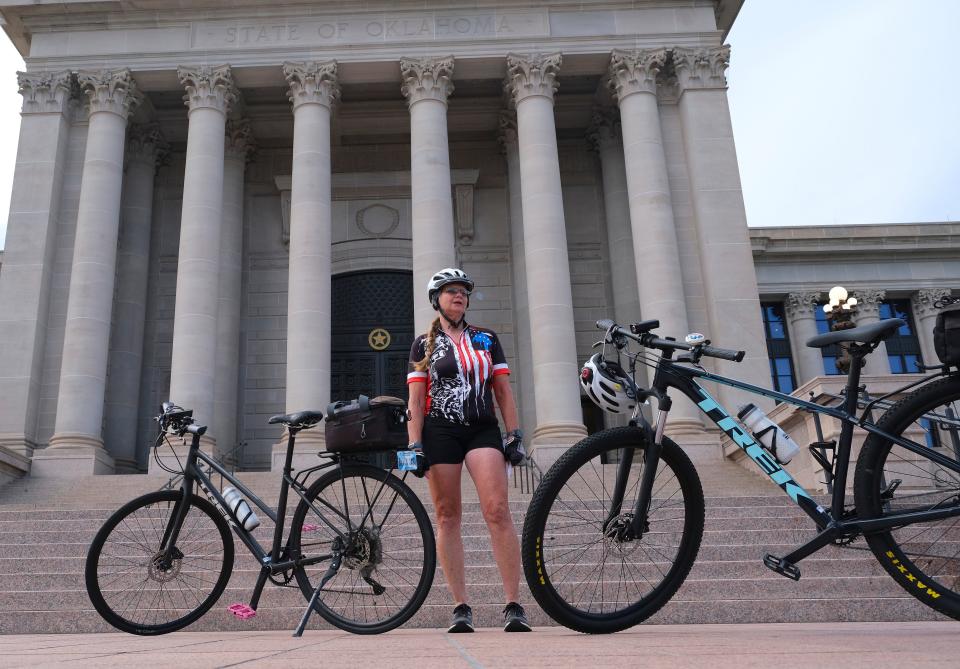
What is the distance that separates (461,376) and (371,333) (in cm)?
2096

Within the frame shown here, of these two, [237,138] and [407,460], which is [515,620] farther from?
[237,138]

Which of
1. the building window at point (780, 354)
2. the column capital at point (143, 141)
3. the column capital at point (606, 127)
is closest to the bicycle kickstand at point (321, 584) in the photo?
the column capital at point (606, 127)

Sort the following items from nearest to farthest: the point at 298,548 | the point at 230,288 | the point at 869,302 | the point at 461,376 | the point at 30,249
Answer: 1. the point at 298,548
2. the point at 461,376
3. the point at 30,249
4. the point at 230,288
5. the point at 869,302

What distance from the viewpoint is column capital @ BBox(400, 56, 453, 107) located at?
76.9ft

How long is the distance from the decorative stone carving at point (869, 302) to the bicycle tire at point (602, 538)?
35420mm

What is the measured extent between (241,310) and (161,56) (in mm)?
7829

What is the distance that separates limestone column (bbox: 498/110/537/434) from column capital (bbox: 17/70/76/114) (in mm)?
12817

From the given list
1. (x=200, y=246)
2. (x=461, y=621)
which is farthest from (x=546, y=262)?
(x=461, y=621)

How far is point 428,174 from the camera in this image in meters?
22.6

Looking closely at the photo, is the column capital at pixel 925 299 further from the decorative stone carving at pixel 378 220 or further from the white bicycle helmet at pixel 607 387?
the white bicycle helmet at pixel 607 387

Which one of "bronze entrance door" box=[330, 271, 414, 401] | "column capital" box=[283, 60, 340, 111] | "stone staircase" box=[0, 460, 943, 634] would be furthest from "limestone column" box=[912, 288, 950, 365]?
"stone staircase" box=[0, 460, 943, 634]

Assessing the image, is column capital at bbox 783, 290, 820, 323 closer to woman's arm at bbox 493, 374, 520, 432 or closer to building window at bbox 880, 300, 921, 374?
building window at bbox 880, 300, 921, 374

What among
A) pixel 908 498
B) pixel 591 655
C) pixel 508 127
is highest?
pixel 508 127

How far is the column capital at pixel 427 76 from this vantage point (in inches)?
923
